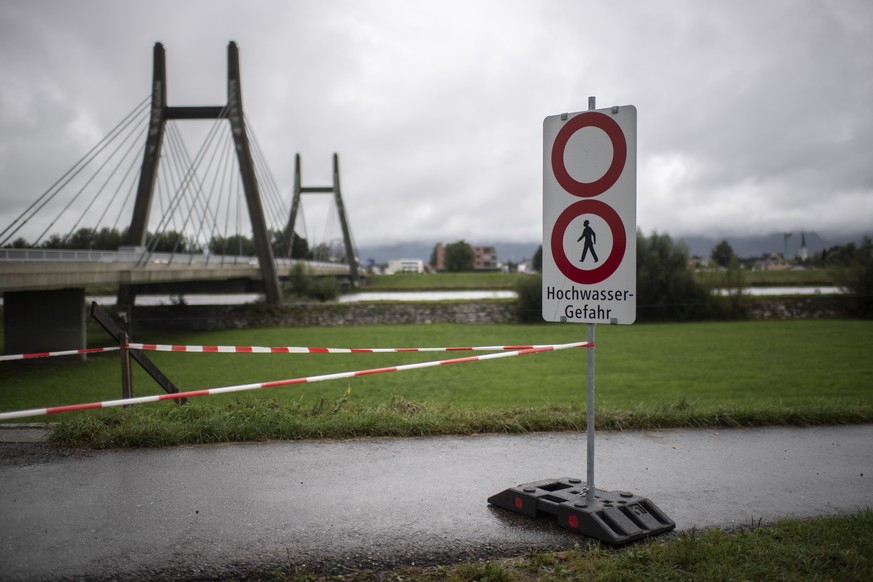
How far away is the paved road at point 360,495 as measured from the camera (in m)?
3.72

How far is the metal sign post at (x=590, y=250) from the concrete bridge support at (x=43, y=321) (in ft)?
71.0

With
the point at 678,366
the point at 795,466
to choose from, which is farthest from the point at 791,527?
the point at 678,366

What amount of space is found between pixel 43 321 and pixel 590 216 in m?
23.2

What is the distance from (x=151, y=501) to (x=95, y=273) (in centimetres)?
2082

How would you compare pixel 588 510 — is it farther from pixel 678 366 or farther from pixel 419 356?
pixel 419 356

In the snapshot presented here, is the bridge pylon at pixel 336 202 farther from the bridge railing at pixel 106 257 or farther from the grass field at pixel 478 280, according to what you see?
the bridge railing at pixel 106 257

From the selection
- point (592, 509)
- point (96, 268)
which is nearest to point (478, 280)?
point (96, 268)

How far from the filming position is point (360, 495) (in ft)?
15.2

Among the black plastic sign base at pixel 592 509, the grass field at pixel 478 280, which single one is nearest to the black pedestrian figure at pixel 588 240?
the black plastic sign base at pixel 592 509

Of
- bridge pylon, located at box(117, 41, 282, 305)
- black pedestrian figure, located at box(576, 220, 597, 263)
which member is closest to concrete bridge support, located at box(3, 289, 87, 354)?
bridge pylon, located at box(117, 41, 282, 305)

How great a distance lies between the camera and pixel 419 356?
72.2ft

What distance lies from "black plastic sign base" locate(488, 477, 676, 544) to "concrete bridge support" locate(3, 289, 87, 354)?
2148 centimetres

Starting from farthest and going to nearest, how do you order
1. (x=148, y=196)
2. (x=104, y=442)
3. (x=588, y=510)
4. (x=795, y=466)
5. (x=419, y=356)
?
(x=148, y=196) < (x=419, y=356) < (x=104, y=442) < (x=795, y=466) < (x=588, y=510)

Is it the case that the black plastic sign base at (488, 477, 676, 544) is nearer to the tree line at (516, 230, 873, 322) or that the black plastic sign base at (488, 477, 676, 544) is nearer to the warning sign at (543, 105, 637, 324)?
the warning sign at (543, 105, 637, 324)
